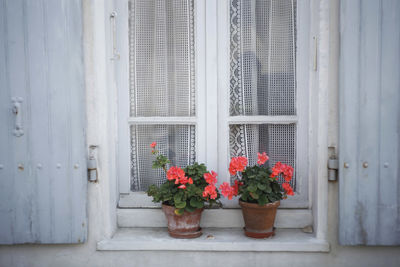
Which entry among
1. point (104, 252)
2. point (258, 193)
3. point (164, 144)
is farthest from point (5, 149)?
point (258, 193)

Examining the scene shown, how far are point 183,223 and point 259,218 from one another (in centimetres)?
47

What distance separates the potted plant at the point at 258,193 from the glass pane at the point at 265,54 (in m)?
0.43

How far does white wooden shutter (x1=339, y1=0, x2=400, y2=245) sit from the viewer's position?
2076 mm

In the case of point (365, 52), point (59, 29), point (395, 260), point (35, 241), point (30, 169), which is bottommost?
point (395, 260)

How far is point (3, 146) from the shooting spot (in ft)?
6.99

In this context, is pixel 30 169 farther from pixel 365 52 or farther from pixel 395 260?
pixel 395 260

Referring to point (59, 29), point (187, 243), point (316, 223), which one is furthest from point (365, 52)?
point (59, 29)

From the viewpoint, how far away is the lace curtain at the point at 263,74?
244 cm

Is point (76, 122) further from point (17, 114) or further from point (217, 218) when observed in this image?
point (217, 218)

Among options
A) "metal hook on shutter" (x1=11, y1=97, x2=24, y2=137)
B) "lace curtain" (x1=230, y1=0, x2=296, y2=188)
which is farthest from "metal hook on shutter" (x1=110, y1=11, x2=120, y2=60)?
"lace curtain" (x1=230, y1=0, x2=296, y2=188)

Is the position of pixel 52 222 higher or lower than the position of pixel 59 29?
lower

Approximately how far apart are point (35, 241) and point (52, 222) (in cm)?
16

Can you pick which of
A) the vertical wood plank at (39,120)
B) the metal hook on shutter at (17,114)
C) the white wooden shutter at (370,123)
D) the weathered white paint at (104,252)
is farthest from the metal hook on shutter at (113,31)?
the white wooden shutter at (370,123)

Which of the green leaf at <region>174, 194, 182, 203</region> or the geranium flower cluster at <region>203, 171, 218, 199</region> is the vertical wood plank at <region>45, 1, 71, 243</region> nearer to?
the green leaf at <region>174, 194, 182, 203</region>
